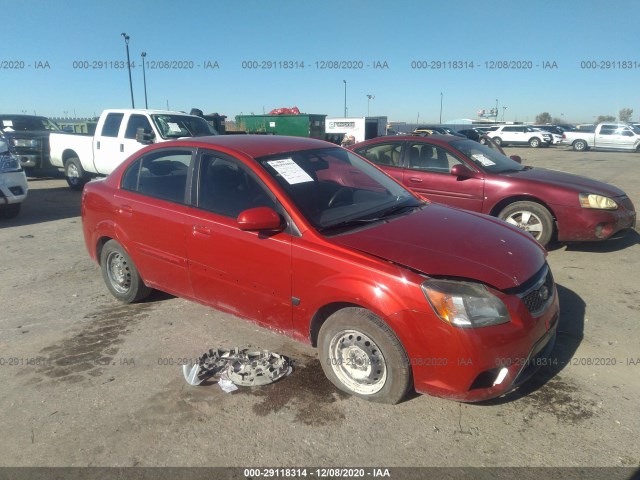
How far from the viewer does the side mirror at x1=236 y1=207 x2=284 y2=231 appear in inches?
117

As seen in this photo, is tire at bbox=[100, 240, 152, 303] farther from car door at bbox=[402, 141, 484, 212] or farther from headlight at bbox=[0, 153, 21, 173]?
headlight at bbox=[0, 153, 21, 173]

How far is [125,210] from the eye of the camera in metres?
4.15

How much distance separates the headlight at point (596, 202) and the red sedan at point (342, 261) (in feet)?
8.96

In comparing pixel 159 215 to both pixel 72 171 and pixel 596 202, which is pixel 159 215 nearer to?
pixel 596 202

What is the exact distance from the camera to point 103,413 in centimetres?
286

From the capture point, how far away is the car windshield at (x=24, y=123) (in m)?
13.3

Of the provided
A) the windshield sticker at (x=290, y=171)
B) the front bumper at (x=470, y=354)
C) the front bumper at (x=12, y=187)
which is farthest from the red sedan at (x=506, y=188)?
the front bumper at (x=12, y=187)

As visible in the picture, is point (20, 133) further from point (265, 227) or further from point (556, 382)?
point (556, 382)

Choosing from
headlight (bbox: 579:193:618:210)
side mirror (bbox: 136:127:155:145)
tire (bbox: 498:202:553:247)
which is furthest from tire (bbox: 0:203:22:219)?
headlight (bbox: 579:193:618:210)

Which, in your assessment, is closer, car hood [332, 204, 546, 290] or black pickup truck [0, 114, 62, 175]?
car hood [332, 204, 546, 290]

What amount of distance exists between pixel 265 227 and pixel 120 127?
8.47 metres

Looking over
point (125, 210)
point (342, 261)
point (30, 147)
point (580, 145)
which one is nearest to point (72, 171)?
point (30, 147)

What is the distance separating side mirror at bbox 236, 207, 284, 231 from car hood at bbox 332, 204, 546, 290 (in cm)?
42

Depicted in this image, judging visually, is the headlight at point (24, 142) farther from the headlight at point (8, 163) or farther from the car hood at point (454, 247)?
the car hood at point (454, 247)
